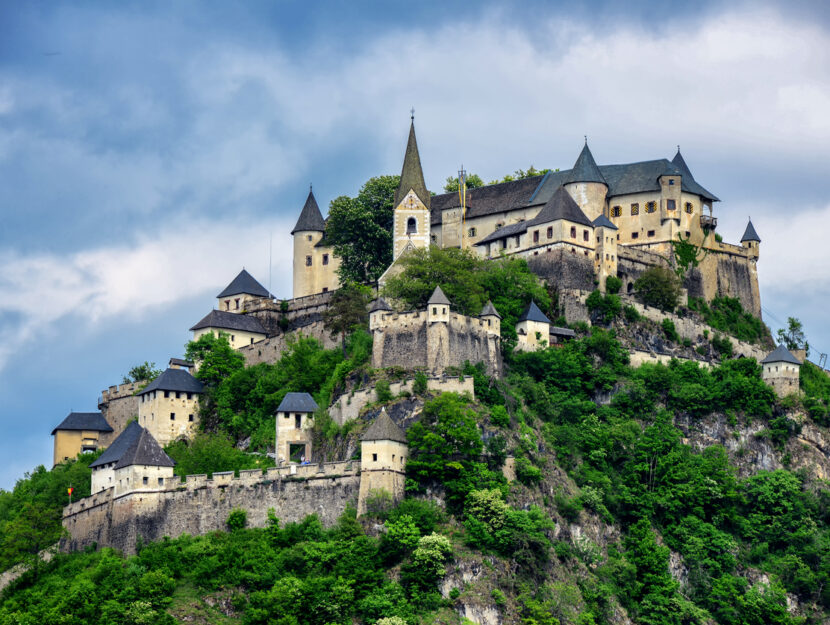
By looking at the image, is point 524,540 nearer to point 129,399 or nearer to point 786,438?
point 786,438

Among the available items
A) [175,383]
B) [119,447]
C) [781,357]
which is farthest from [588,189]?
[119,447]

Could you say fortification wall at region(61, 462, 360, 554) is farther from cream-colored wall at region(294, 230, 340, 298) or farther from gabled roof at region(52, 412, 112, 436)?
cream-colored wall at region(294, 230, 340, 298)

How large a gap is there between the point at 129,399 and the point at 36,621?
2436cm

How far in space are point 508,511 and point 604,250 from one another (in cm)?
2746

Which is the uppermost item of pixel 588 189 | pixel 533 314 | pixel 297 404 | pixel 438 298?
pixel 588 189

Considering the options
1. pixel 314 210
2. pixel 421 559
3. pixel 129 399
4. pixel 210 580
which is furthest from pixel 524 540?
pixel 314 210

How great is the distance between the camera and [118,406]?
322ft

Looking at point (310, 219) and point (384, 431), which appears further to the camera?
point (310, 219)

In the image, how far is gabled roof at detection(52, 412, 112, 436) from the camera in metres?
96.2

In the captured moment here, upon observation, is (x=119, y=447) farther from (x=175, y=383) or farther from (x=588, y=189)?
(x=588, y=189)

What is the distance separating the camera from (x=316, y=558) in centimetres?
7294

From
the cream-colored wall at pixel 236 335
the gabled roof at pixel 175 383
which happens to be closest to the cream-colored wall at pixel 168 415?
the gabled roof at pixel 175 383

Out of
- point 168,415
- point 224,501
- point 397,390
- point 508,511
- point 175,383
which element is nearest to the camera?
point 508,511

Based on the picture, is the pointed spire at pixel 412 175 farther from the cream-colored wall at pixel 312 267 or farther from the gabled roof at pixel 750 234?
the gabled roof at pixel 750 234
